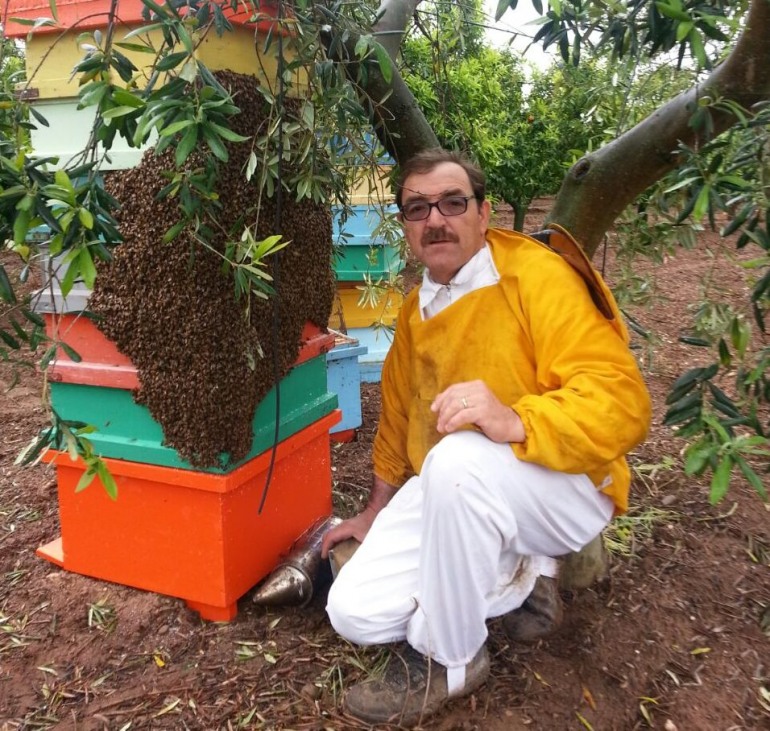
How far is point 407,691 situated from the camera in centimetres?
189

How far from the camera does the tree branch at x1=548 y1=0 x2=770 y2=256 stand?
1.85 metres

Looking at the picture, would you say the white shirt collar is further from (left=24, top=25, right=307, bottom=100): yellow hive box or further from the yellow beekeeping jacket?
(left=24, top=25, right=307, bottom=100): yellow hive box

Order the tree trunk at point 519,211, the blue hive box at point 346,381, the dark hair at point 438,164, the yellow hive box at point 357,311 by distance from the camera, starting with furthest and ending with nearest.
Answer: the tree trunk at point 519,211 < the yellow hive box at point 357,311 < the blue hive box at point 346,381 < the dark hair at point 438,164

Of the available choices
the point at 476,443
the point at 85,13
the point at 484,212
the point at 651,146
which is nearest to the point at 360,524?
the point at 476,443

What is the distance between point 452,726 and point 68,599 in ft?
4.48

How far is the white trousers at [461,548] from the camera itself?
1.72 meters

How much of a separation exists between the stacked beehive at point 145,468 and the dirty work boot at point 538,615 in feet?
2.75

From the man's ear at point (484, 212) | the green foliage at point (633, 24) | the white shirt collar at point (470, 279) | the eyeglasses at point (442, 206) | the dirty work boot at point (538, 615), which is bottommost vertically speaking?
the dirty work boot at point (538, 615)

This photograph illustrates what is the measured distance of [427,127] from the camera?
2371 mm

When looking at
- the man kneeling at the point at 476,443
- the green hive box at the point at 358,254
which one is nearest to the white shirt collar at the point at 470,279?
the man kneeling at the point at 476,443

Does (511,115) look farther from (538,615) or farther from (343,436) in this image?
(538,615)

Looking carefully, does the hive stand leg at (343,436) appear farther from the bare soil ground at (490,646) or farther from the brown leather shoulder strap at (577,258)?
the brown leather shoulder strap at (577,258)

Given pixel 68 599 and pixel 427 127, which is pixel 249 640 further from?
pixel 427 127

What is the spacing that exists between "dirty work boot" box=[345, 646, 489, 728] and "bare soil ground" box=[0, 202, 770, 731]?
0.05 metres
